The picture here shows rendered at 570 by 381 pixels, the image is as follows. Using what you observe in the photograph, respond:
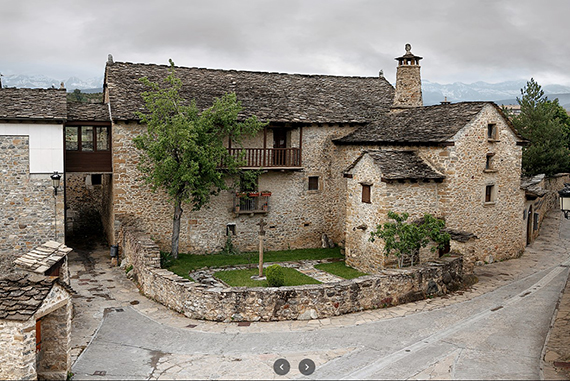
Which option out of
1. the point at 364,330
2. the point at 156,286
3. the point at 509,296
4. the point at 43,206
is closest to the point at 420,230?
the point at 509,296

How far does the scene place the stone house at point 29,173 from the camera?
762 inches

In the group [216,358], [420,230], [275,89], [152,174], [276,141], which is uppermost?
[275,89]

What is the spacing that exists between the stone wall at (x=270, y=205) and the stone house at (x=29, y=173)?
2.25 meters

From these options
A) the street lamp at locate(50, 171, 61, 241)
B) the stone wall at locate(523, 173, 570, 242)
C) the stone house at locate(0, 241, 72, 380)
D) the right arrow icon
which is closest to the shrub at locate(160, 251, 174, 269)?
the street lamp at locate(50, 171, 61, 241)

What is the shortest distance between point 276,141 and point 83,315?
40.7 ft

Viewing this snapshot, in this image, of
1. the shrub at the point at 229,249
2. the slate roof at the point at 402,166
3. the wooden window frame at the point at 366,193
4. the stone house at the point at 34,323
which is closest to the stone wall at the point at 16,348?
the stone house at the point at 34,323

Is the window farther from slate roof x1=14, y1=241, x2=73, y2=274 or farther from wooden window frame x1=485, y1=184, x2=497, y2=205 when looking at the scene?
wooden window frame x1=485, y1=184, x2=497, y2=205

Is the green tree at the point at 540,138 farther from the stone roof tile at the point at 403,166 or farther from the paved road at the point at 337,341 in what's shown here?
the paved road at the point at 337,341

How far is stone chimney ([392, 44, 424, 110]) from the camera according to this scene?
83.3 ft

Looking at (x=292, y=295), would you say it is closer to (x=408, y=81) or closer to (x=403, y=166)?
(x=403, y=166)

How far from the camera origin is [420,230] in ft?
58.2

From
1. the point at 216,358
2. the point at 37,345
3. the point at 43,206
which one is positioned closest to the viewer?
the point at 37,345

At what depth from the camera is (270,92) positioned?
2528 cm

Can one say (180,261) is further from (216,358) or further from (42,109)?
(216,358)
